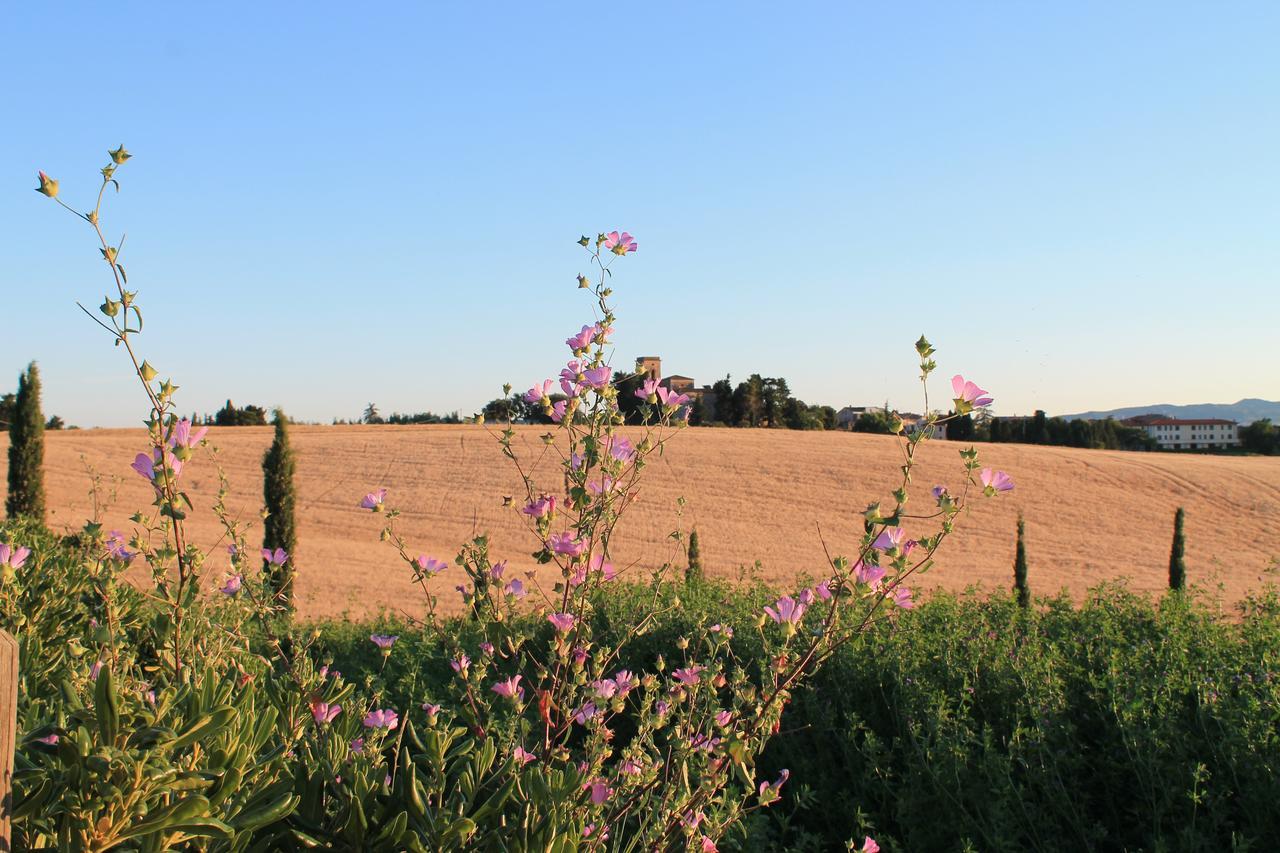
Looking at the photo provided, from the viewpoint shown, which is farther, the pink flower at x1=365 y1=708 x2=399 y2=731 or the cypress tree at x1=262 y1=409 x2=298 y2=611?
the cypress tree at x1=262 y1=409 x2=298 y2=611

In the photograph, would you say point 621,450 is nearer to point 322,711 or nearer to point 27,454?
point 322,711

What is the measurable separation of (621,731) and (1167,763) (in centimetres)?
310

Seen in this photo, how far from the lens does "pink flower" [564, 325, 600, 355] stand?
7.98 feet

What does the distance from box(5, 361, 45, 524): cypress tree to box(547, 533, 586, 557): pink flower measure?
18.5 metres

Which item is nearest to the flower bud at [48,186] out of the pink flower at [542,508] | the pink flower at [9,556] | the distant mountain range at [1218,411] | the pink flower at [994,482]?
the pink flower at [9,556]

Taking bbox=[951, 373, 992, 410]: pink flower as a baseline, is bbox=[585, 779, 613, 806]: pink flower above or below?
below

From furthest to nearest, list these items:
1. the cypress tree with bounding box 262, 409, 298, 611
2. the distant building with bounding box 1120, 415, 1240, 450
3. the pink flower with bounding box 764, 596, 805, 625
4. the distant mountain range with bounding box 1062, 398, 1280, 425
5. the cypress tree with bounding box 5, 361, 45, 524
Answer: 1. the distant mountain range with bounding box 1062, 398, 1280, 425
2. the distant building with bounding box 1120, 415, 1240, 450
3. the cypress tree with bounding box 5, 361, 45, 524
4. the cypress tree with bounding box 262, 409, 298, 611
5. the pink flower with bounding box 764, 596, 805, 625

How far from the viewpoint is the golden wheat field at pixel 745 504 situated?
2327 centimetres

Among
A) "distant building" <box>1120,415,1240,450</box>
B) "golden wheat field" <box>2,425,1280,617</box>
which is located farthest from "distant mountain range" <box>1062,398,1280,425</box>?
"golden wheat field" <box>2,425,1280,617</box>

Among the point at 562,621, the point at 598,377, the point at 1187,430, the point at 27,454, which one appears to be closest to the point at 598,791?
the point at 562,621

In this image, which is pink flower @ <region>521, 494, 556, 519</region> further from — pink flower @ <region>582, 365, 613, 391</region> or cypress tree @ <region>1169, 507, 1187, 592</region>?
cypress tree @ <region>1169, 507, 1187, 592</region>

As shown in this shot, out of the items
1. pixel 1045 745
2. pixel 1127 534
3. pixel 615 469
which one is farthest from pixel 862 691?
pixel 1127 534

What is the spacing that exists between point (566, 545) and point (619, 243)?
0.87m

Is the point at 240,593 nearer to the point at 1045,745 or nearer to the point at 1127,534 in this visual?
the point at 1045,745
